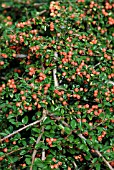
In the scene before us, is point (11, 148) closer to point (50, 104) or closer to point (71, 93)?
point (50, 104)

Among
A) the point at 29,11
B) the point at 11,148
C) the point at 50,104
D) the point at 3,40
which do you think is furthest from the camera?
the point at 29,11

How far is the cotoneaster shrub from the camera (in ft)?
9.78

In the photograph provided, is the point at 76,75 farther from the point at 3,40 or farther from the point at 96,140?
the point at 3,40

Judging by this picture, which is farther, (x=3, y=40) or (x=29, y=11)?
(x=29, y=11)

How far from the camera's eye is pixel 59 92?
124 inches

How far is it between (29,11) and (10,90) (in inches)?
54.0

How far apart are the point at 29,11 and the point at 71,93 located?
4.83 feet

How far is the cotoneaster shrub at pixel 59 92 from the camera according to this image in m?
2.98

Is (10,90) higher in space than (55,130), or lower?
higher

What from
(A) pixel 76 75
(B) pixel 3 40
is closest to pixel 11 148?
(A) pixel 76 75

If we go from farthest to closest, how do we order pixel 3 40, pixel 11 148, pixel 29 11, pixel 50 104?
pixel 29 11 → pixel 3 40 → pixel 50 104 → pixel 11 148

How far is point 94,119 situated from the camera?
329 cm

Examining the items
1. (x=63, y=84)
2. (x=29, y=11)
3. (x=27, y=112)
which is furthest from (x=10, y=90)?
(x=29, y=11)

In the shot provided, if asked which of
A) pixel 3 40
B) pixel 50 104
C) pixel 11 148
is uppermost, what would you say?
pixel 3 40
